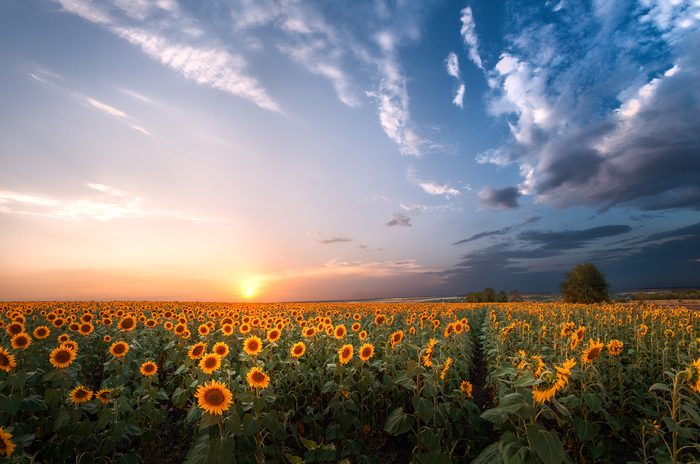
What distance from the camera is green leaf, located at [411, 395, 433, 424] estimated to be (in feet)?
15.3

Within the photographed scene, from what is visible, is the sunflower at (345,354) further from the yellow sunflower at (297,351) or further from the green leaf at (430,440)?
the green leaf at (430,440)

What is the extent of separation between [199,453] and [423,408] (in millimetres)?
3200

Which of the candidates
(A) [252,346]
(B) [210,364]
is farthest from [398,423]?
(B) [210,364]

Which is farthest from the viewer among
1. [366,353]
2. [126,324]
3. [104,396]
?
[126,324]

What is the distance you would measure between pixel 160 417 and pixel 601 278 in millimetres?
70488

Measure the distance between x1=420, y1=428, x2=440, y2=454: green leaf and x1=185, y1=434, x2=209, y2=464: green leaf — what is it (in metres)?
3.21

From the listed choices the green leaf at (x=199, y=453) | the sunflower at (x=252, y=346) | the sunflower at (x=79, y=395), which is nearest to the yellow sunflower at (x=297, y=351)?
the sunflower at (x=252, y=346)

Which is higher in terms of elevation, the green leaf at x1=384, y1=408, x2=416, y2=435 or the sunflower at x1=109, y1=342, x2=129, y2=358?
the sunflower at x1=109, y1=342, x2=129, y2=358

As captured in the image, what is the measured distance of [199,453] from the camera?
4.00m

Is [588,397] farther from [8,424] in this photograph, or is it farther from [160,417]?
[8,424]

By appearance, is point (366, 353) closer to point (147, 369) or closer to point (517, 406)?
point (517, 406)

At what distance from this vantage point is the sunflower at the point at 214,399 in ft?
14.6

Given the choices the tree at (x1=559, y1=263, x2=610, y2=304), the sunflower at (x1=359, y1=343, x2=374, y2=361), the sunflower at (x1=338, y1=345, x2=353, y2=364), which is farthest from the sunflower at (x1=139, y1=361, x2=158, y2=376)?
the tree at (x1=559, y1=263, x2=610, y2=304)

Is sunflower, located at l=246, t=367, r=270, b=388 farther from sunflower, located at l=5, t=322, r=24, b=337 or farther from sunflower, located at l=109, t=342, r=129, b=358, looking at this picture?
sunflower, located at l=5, t=322, r=24, b=337
